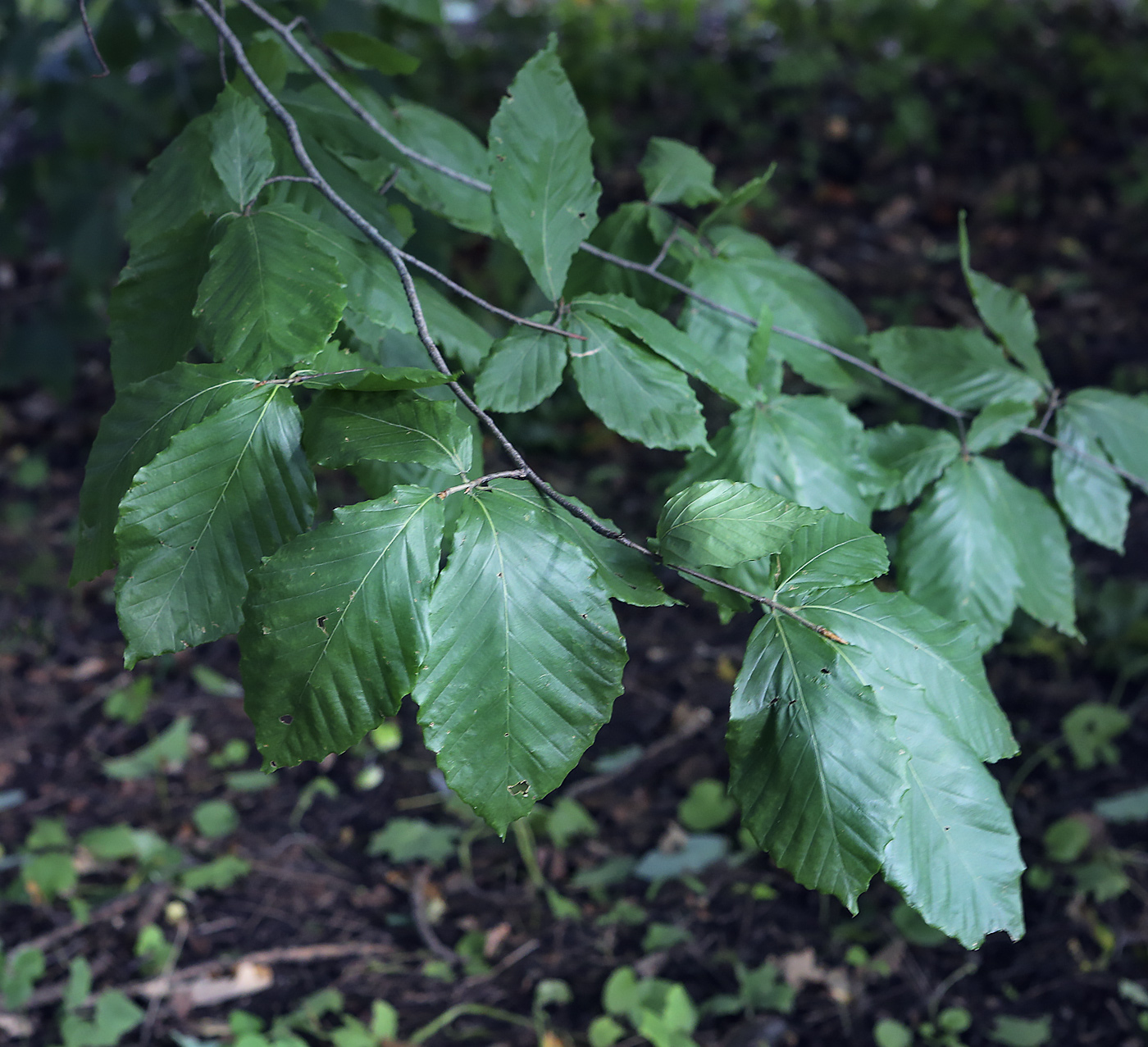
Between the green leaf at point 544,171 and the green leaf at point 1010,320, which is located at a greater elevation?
the green leaf at point 544,171

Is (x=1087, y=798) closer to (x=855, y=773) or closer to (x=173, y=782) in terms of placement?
(x=855, y=773)

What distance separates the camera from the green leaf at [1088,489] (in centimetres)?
134

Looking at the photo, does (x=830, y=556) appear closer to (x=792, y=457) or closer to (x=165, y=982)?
(x=792, y=457)

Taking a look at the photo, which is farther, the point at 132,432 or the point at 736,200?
the point at 736,200

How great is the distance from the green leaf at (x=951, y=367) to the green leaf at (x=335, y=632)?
0.89m

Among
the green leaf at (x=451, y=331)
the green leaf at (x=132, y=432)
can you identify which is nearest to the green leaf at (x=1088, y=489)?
the green leaf at (x=451, y=331)

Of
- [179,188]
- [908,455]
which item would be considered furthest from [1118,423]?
[179,188]

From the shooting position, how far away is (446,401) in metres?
0.89

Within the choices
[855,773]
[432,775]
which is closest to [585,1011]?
[432,775]

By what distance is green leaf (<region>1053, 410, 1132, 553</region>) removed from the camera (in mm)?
1340

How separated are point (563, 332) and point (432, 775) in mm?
2100

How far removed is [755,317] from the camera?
1.31 m

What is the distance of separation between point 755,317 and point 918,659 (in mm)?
598

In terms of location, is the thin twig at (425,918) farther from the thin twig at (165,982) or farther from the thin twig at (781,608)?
the thin twig at (781,608)
